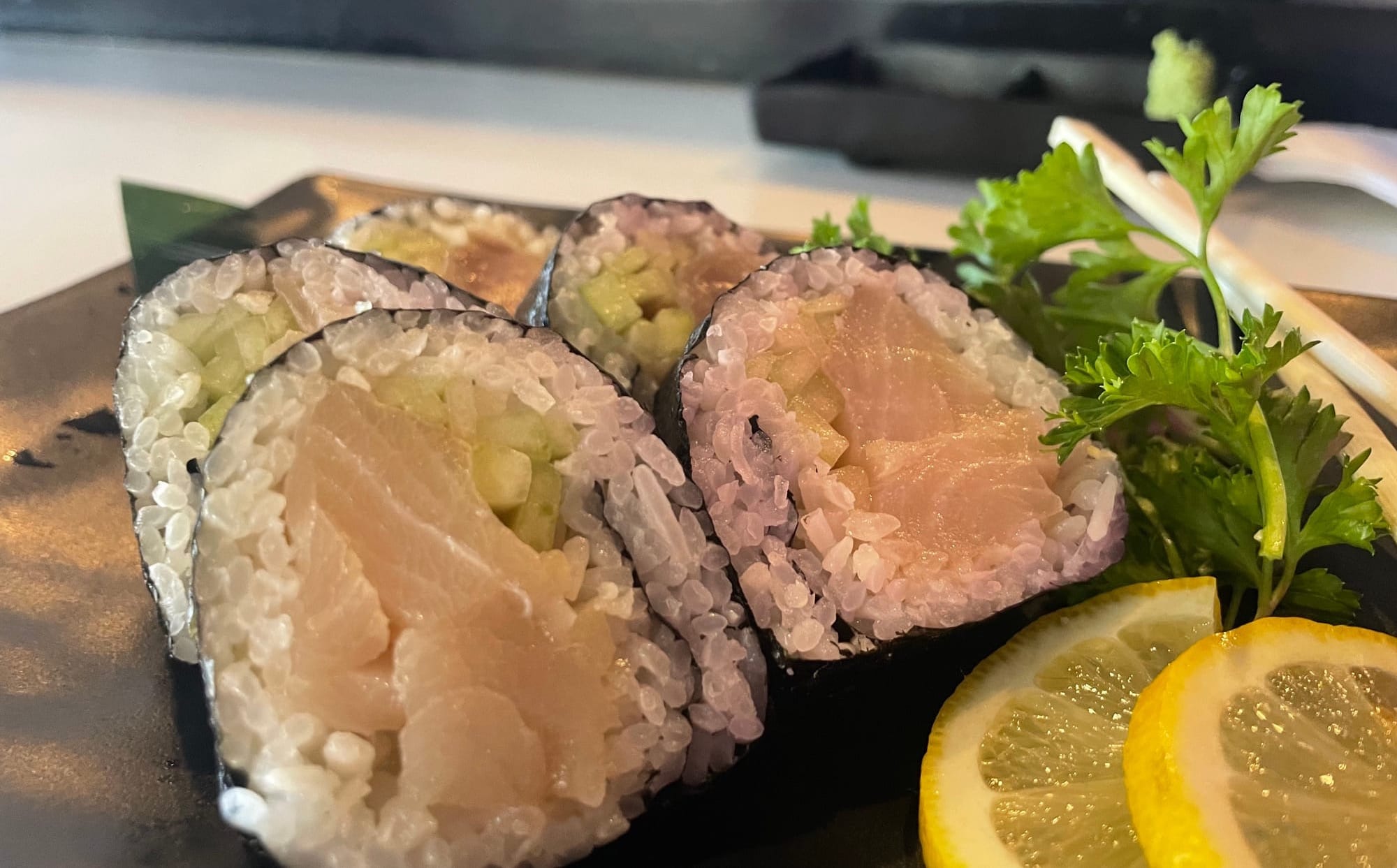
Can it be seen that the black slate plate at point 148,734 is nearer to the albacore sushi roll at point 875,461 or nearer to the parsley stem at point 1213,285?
the albacore sushi roll at point 875,461

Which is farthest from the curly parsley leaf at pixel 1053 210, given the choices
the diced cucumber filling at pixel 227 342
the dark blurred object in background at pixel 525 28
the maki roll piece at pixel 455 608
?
the dark blurred object in background at pixel 525 28

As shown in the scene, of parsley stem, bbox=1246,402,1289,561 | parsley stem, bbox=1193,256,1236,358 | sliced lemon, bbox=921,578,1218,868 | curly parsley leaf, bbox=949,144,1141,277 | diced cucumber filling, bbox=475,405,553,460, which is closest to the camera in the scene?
sliced lemon, bbox=921,578,1218,868

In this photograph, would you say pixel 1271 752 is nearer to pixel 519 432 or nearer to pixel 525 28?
pixel 519 432

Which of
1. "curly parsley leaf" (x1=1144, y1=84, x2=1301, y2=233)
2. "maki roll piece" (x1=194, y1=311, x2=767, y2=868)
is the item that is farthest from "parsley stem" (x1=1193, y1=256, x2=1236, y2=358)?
"maki roll piece" (x1=194, y1=311, x2=767, y2=868)

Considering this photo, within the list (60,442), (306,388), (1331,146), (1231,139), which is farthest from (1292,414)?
(60,442)

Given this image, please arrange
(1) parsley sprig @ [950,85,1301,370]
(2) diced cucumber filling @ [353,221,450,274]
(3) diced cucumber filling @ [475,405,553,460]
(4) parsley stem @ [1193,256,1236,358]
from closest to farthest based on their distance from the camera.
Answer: (3) diced cucumber filling @ [475,405,553,460]
(4) parsley stem @ [1193,256,1236,358]
(1) parsley sprig @ [950,85,1301,370]
(2) diced cucumber filling @ [353,221,450,274]

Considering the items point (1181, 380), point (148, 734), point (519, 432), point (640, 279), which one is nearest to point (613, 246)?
point (640, 279)

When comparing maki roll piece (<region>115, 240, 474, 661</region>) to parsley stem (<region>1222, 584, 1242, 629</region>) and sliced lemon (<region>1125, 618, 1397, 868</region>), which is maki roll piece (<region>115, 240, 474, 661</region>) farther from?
parsley stem (<region>1222, 584, 1242, 629</region>)
